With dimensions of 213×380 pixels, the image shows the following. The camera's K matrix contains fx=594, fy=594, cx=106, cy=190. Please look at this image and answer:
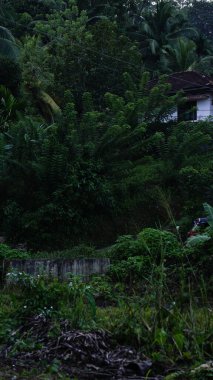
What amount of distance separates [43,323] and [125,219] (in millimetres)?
11615

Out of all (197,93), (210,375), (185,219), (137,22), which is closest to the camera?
(210,375)

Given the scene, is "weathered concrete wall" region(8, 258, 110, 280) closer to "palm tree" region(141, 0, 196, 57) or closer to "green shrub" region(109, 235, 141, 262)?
"green shrub" region(109, 235, 141, 262)

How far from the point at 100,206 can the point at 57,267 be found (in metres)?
6.68

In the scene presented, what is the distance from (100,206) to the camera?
17.0 metres

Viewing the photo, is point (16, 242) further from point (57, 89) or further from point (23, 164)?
point (57, 89)

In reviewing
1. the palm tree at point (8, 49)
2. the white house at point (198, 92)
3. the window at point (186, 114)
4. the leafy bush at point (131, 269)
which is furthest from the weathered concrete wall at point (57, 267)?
the white house at point (198, 92)

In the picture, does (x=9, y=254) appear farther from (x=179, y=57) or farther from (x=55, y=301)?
(x=179, y=57)

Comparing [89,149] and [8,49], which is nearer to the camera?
[89,149]

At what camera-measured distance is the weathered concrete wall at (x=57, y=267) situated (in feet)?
33.7

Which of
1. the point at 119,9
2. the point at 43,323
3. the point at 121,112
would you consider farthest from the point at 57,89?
the point at 43,323

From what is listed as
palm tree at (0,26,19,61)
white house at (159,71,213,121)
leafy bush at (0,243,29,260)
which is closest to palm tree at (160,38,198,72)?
white house at (159,71,213,121)

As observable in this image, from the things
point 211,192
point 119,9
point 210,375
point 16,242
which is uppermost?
point 119,9

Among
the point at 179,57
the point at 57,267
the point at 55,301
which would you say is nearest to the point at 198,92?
the point at 179,57

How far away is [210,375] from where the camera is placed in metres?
4.70
